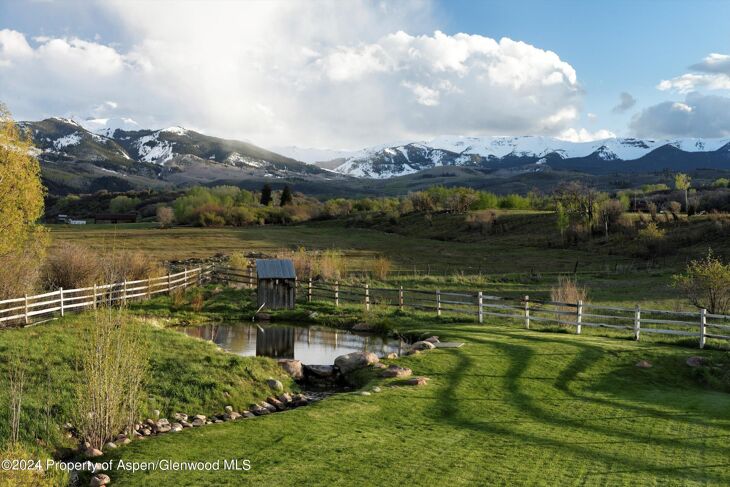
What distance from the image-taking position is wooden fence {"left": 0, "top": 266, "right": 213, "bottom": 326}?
20.4 m

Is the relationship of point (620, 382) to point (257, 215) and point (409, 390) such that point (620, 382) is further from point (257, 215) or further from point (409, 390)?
point (257, 215)

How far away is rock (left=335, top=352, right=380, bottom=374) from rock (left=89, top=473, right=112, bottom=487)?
8.65 m

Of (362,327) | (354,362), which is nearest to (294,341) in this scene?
(362,327)

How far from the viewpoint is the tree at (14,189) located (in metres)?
25.1

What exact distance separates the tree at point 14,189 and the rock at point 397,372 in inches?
683

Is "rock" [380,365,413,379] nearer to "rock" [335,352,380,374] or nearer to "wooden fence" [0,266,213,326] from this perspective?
"rock" [335,352,380,374]

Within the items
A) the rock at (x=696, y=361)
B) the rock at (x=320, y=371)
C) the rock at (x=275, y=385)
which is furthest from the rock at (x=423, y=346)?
the rock at (x=696, y=361)

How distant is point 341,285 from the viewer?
110 ft

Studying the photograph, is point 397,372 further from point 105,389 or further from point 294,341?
point 294,341

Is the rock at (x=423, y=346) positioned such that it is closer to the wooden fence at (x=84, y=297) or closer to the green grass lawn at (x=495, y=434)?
the green grass lawn at (x=495, y=434)

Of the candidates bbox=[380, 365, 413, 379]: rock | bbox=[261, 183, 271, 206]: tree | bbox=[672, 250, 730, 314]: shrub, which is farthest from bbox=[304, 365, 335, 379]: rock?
bbox=[261, 183, 271, 206]: tree

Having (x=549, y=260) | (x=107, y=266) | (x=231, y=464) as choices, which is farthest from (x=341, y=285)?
(x=549, y=260)

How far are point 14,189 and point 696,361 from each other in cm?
2550

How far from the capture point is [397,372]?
15781 mm
